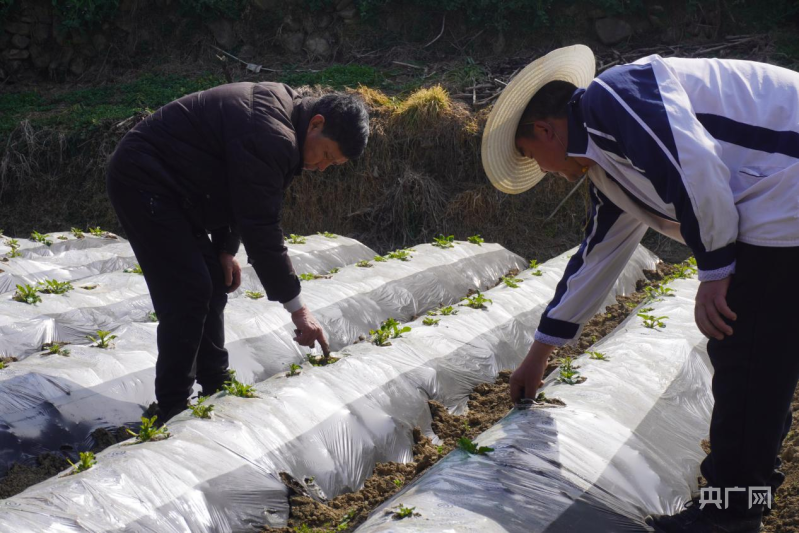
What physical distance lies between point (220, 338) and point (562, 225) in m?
6.43

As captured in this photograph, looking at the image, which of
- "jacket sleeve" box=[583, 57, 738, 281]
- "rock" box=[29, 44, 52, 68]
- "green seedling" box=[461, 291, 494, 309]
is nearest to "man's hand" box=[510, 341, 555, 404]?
"jacket sleeve" box=[583, 57, 738, 281]

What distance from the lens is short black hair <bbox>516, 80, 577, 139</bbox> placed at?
2.57 m

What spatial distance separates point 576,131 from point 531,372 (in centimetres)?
98

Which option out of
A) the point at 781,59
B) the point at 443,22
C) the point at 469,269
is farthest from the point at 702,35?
the point at 469,269

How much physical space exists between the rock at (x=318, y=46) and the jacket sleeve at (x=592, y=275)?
1196 centimetres

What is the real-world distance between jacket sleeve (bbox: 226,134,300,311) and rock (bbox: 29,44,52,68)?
14156 mm

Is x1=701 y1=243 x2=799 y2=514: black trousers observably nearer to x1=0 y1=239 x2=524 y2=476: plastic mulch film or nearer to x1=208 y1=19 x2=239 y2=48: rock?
x1=0 y1=239 x2=524 y2=476: plastic mulch film

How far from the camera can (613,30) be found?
39.9 ft

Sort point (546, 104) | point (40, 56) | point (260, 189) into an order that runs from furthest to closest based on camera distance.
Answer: point (40, 56), point (260, 189), point (546, 104)

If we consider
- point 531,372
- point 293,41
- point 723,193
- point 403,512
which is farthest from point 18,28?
point 723,193

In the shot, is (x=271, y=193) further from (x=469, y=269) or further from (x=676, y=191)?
(x=469, y=269)

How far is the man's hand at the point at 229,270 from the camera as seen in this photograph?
12.5 feet

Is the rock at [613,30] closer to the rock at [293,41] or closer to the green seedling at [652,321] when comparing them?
the rock at [293,41]

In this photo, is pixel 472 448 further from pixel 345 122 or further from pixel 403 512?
pixel 345 122
